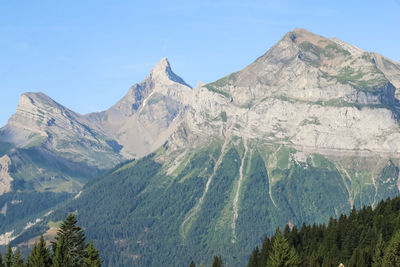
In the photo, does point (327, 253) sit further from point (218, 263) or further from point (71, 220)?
point (71, 220)

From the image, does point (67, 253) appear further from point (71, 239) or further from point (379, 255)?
point (379, 255)

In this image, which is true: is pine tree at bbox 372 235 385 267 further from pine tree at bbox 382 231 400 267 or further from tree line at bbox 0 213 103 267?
tree line at bbox 0 213 103 267

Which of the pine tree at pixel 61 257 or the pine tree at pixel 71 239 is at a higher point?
the pine tree at pixel 71 239

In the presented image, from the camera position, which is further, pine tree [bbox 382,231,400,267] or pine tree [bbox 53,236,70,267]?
pine tree [bbox 382,231,400,267]

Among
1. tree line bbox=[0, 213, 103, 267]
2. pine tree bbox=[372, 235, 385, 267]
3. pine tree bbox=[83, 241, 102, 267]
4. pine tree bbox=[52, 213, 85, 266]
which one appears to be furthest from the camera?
pine tree bbox=[372, 235, 385, 267]

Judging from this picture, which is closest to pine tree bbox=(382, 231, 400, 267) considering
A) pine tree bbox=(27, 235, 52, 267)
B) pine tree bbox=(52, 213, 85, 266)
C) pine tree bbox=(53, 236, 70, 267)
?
pine tree bbox=(52, 213, 85, 266)

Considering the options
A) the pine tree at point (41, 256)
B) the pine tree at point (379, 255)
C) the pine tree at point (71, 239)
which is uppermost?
the pine tree at point (379, 255)

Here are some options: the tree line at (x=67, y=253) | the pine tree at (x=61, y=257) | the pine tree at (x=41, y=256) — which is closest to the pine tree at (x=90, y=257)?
the tree line at (x=67, y=253)

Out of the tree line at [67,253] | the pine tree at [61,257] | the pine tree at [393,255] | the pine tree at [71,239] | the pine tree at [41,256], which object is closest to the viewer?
the pine tree at [61,257]

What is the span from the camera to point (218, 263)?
199500 millimetres

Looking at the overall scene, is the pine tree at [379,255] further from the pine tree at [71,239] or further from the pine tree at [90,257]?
the pine tree at [71,239]

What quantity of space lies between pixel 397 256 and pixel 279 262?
2556 cm

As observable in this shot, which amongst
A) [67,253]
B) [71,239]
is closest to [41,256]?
[67,253]

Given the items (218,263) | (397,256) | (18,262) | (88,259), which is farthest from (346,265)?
(18,262)
